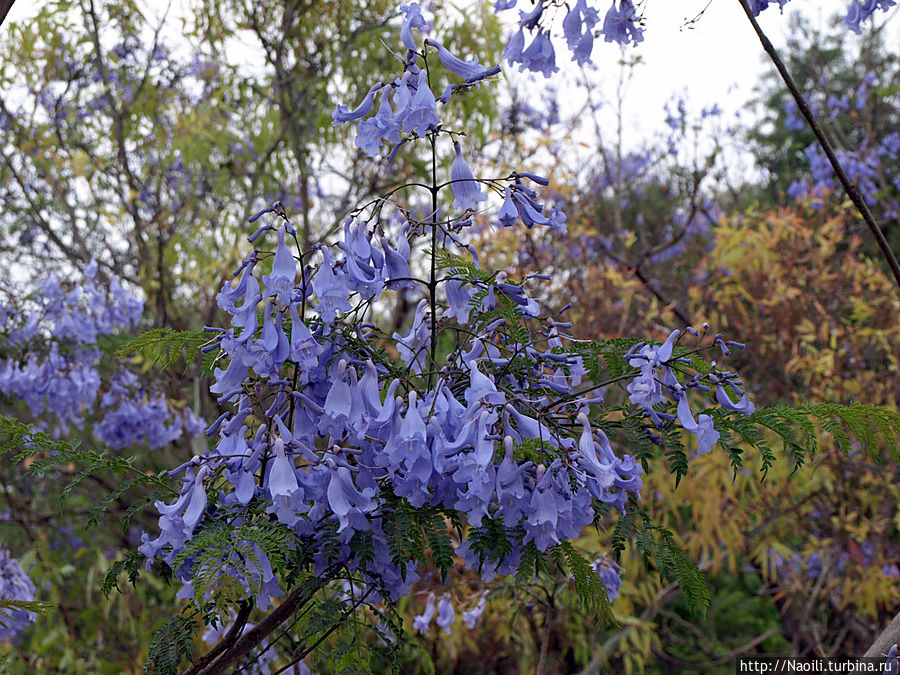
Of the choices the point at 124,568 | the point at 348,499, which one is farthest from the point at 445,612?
the point at 348,499

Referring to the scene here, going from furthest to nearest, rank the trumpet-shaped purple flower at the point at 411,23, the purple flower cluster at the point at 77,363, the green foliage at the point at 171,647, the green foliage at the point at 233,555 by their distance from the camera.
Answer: the purple flower cluster at the point at 77,363 → the trumpet-shaped purple flower at the point at 411,23 → the green foliage at the point at 171,647 → the green foliage at the point at 233,555

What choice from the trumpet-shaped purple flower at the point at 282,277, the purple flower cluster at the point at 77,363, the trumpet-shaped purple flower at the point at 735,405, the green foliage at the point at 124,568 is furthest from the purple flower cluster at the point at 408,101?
the purple flower cluster at the point at 77,363

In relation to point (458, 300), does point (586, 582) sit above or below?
below

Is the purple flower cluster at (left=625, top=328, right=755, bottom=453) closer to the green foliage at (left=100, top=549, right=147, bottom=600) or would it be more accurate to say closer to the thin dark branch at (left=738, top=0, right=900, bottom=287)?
the thin dark branch at (left=738, top=0, right=900, bottom=287)

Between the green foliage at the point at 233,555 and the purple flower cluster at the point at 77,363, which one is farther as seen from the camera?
the purple flower cluster at the point at 77,363

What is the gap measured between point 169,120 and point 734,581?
6.23 meters

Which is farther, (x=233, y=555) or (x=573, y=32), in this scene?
(x=573, y=32)

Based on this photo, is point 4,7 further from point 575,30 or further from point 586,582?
point 586,582

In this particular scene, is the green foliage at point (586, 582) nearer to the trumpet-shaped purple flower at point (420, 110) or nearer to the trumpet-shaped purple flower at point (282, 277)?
the trumpet-shaped purple flower at point (282, 277)

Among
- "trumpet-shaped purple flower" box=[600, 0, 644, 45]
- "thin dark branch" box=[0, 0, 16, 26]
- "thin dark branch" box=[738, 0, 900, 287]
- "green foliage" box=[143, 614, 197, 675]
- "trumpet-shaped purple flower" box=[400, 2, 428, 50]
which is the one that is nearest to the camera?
"green foliage" box=[143, 614, 197, 675]

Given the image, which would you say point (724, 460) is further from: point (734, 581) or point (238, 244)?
point (734, 581)

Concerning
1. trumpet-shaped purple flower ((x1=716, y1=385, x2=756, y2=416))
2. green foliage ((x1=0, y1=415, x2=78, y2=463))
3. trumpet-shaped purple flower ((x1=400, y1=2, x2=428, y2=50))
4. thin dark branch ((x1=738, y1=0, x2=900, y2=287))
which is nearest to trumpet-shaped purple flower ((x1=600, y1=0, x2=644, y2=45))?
thin dark branch ((x1=738, y1=0, x2=900, y2=287))

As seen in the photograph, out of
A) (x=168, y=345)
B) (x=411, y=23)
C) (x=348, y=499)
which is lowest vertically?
(x=348, y=499)

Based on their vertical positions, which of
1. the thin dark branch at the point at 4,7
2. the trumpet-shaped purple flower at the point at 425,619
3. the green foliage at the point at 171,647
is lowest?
the trumpet-shaped purple flower at the point at 425,619
